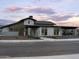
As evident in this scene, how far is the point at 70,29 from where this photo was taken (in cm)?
6391

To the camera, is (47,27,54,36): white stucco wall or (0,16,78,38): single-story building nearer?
(0,16,78,38): single-story building

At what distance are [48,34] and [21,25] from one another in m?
7.83

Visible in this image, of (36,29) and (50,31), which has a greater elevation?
(36,29)

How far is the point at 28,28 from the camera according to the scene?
185 feet

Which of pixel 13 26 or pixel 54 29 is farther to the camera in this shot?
pixel 13 26

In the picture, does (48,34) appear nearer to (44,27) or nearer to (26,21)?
(44,27)

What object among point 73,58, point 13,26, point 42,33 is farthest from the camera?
point 13,26

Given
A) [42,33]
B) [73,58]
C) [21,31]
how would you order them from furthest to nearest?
[21,31]
[42,33]
[73,58]

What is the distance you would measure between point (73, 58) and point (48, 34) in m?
42.2

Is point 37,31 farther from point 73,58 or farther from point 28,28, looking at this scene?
point 73,58

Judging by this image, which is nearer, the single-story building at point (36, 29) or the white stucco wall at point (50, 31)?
the single-story building at point (36, 29)

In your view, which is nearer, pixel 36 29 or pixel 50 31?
pixel 50 31

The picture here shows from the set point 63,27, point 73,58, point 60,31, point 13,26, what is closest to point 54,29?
point 60,31

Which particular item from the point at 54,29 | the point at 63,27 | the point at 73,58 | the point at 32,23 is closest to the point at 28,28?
the point at 32,23
